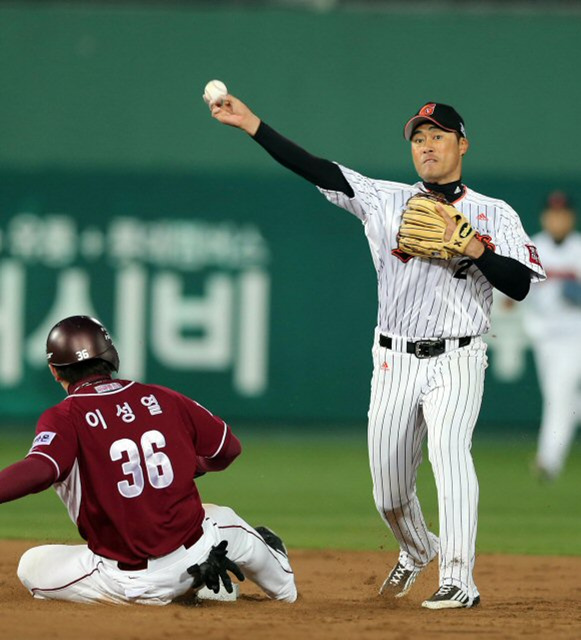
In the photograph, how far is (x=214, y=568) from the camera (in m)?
5.18

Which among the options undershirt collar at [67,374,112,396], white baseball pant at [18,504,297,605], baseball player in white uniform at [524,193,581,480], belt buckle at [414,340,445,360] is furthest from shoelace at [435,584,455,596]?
baseball player in white uniform at [524,193,581,480]

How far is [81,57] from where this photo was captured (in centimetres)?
1306

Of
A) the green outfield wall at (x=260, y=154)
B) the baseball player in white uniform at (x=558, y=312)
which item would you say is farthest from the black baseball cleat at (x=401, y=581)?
the green outfield wall at (x=260, y=154)

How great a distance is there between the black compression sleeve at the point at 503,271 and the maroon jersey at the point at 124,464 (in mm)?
1281

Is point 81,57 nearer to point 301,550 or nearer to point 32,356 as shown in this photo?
point 32,356

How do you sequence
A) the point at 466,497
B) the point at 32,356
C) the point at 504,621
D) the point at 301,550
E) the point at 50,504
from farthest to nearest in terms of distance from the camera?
the point at 32,356, the point at 50,504, the point at 301,550, the point at 466,497, the point at 504,621

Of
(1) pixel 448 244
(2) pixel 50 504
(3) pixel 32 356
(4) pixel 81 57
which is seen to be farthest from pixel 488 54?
(1) pixel 448 244

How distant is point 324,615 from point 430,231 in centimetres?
154

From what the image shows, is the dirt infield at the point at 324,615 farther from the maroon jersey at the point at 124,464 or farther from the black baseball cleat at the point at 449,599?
the maroon jersey at the point at 124,464

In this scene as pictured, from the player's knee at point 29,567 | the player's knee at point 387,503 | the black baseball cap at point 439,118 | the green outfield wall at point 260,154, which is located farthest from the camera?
the green outfield wall at point 260,154

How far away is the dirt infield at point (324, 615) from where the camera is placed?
4.65 m

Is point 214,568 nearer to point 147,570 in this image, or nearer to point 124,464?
point 147,570

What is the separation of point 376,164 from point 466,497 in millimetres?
7821

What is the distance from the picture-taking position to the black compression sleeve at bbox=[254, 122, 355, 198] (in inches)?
224
